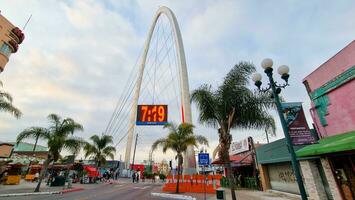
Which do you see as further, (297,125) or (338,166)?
(338,166)

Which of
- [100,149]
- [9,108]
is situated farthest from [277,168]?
[100,149]

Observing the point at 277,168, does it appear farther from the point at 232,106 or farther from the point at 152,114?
the point at 152,114

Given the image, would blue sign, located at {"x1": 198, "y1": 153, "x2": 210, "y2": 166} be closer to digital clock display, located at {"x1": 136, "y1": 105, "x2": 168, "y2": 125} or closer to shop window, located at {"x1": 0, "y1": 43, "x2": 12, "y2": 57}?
digital clock display, located at {"x1": 136, "y1": 105, "x2": 168, "y2": 125}

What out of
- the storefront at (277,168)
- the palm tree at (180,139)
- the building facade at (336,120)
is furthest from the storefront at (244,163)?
the building facade at (336,120)

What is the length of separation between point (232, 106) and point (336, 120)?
5.63 meters

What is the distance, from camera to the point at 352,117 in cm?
890

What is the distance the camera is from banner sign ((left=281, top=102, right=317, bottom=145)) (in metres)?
7.84

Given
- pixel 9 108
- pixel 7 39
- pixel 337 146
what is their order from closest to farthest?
pixel 337 146, pixel 9 108, pixel 7 39

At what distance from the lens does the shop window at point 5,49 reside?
1216 inches

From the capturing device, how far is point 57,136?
20.3m

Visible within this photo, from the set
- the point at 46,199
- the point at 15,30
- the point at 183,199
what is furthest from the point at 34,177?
the point at 183,199

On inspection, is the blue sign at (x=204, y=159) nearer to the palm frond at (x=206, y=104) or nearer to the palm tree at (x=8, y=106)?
the palm frond at (x=206, y=104)

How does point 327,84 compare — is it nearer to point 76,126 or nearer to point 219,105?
point 219,105

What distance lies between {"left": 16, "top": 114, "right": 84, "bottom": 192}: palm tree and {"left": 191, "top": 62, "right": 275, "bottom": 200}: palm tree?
13.9 m
